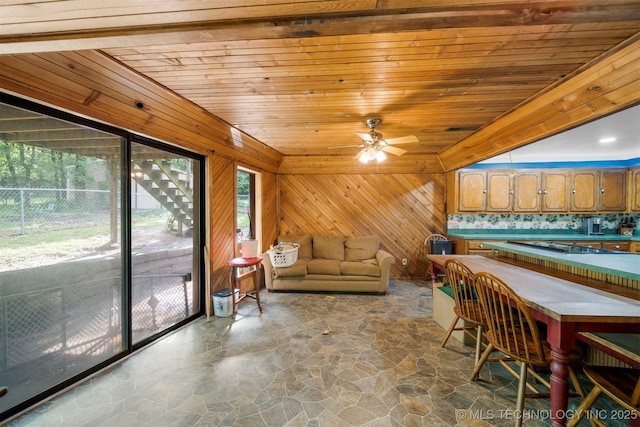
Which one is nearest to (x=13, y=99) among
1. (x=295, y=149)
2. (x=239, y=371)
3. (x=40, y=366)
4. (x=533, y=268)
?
(x=40, y=366)

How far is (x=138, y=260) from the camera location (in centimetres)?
263

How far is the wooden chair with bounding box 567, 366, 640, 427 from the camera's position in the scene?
1.23 meters

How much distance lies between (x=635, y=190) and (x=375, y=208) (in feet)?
16.3

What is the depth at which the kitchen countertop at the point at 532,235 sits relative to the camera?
15.6ft

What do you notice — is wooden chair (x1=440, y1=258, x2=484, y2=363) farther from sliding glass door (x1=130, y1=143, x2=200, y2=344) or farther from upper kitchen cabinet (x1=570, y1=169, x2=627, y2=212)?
upper kitchen cabinet (x1=570, y1=169, x2=627, y2=212)

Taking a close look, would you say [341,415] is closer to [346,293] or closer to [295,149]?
[346,293]

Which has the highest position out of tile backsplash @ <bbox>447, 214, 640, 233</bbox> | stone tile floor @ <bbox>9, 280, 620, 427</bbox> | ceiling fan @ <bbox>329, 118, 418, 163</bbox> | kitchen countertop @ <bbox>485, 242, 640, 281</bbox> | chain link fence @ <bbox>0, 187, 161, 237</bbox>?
ceiling fan @ <bbox>329, 118, 418, 163</bbox>

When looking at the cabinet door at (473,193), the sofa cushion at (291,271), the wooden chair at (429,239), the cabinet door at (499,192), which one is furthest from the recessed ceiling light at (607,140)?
the sofa cushion at (291,271)

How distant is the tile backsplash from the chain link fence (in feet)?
19.1

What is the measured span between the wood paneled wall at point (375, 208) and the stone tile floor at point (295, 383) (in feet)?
7.91

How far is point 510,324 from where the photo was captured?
74.4 inches

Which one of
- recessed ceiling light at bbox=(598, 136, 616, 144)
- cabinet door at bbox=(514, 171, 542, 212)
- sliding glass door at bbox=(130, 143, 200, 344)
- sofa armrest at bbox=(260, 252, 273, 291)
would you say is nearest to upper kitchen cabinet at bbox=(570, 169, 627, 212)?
cabinet door at bbox=(514, 171, 542, 212)

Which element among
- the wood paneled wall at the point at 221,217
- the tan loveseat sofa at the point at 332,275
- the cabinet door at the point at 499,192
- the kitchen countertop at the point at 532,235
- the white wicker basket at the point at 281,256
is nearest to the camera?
the wood paneled wall at the point at 221,217

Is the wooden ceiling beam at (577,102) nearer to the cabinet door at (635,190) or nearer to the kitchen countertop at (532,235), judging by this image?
the kitchen countertop at (532,235)
